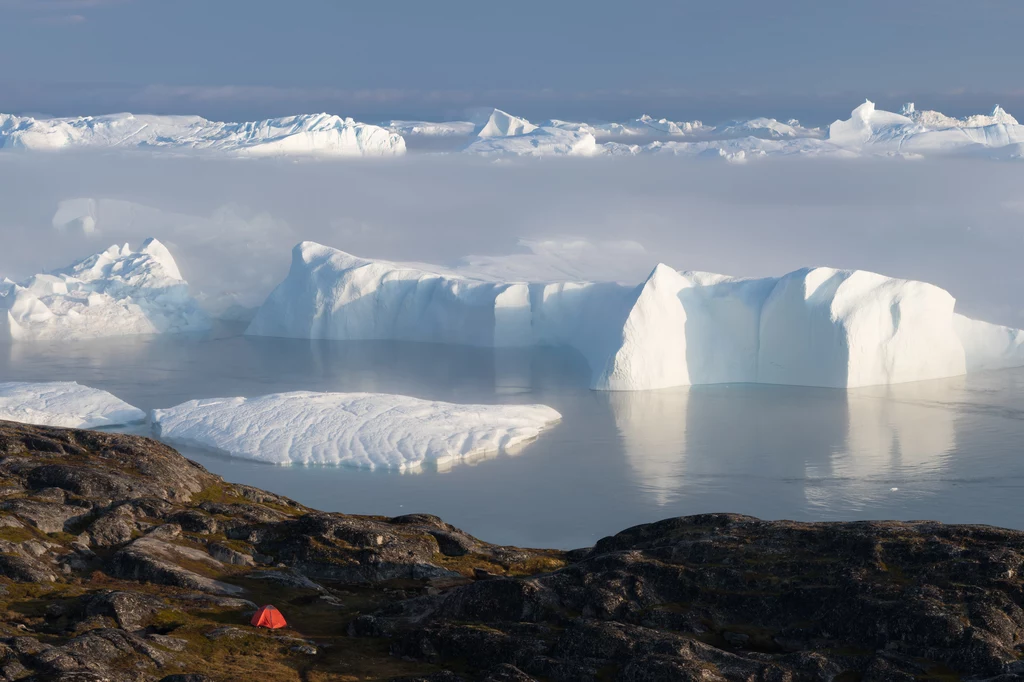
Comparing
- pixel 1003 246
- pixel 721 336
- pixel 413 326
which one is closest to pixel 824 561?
pixel 721 336

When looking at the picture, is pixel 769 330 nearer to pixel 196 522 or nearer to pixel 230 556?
pixel 196 522

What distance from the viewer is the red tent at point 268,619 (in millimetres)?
10477

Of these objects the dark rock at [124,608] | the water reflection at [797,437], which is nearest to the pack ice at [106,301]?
the water reflection at [797,437]

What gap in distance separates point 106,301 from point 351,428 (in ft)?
71.8

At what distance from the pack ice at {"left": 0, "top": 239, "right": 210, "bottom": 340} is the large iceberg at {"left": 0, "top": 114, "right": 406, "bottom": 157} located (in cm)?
6632

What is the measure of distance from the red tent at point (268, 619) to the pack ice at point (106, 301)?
3466cm

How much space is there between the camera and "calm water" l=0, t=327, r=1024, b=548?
860 inches

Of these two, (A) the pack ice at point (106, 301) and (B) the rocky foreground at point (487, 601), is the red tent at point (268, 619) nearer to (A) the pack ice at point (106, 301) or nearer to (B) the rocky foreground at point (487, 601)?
(B) the rocky foreground at point (487, 601)

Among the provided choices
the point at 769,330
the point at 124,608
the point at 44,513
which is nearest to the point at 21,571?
the point at 124,608

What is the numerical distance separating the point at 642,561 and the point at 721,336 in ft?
75.7

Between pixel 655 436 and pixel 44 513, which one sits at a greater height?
pixel 44 513

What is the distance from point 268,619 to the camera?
34.4 ft

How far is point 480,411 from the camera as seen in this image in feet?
92.4

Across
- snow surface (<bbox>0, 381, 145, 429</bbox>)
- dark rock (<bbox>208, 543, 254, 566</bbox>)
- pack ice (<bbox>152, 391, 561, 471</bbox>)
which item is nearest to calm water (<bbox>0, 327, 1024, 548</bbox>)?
pack ice (<bbox>152, 391, 561, 471</bbox>)
